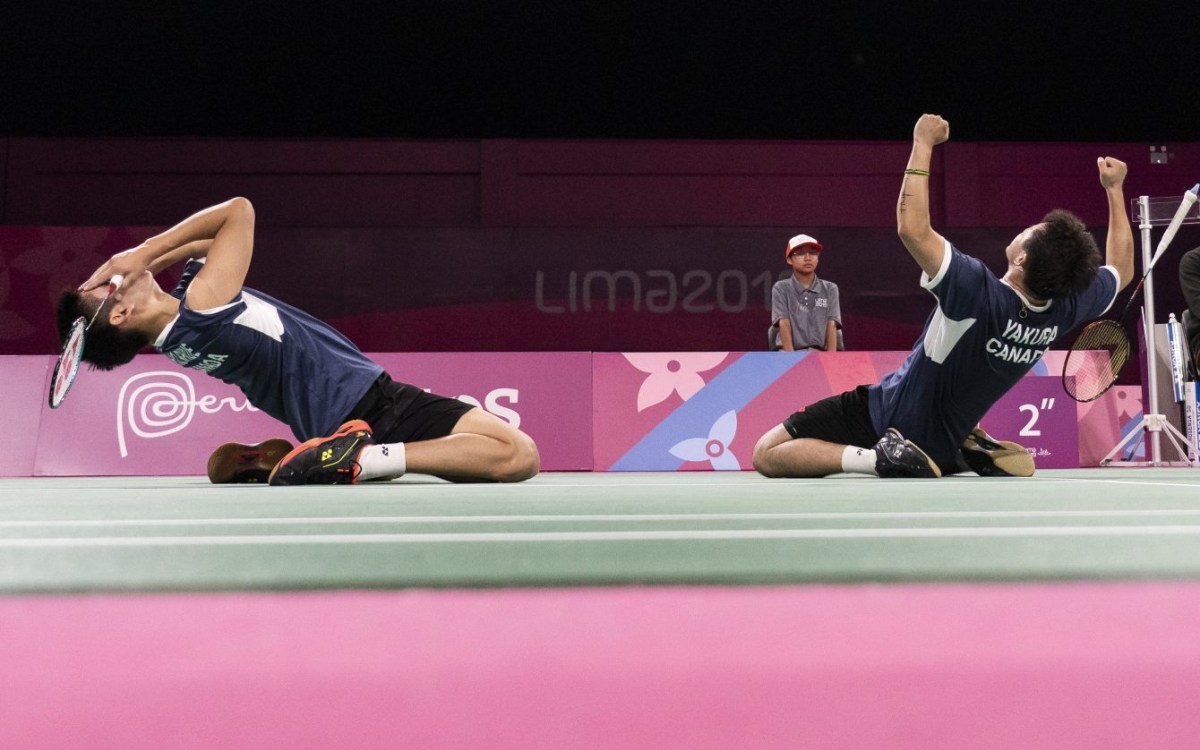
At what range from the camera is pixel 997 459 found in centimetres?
371

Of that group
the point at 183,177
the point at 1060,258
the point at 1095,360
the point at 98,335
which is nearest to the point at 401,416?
the point at 98,335

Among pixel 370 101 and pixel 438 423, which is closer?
pixel 438 423

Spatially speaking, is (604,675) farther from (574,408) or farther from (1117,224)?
(574,408)

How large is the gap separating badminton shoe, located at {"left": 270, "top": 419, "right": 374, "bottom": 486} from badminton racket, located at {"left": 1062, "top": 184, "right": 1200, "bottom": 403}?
3.25 meters

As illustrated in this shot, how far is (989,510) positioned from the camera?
183 centimetres

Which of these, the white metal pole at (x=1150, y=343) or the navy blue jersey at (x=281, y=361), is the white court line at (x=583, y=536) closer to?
the navy blue jersey at (x=281, y=361)

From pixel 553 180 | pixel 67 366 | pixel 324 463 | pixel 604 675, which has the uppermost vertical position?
pixel 553 180

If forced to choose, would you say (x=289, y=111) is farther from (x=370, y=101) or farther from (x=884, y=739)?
(x=884, y=739)

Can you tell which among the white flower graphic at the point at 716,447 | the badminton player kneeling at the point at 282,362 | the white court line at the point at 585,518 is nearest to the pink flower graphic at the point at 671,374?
the white flower graphic at the point at 716,447

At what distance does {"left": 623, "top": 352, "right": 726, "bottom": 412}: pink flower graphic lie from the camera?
5.65 metres

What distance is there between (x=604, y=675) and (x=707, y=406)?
5.06 m

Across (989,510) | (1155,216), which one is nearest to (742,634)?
(989,510)

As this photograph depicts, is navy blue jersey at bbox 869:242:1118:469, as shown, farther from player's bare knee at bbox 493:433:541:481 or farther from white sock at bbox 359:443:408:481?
white sock at bbox 359:443:408:481

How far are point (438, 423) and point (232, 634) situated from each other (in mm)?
2510
